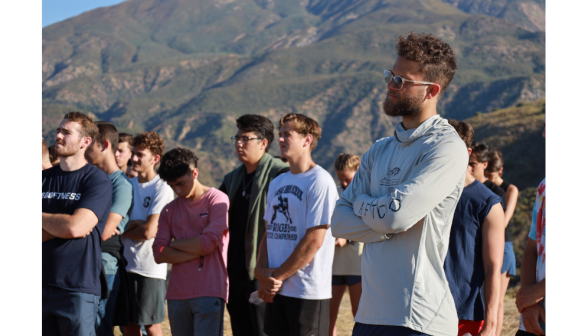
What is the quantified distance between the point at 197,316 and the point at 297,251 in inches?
36.4

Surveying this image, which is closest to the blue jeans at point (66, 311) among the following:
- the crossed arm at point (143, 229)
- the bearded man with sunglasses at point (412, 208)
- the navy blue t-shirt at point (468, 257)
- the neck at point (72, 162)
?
the neck at point (72, 162)

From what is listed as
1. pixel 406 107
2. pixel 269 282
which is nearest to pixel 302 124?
pixel 269 282

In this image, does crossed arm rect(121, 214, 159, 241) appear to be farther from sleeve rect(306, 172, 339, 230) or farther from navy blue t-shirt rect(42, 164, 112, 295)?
sleeve rect(306, 172, 339, 230)

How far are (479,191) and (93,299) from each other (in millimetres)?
2353

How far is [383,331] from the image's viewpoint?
86.4 inches

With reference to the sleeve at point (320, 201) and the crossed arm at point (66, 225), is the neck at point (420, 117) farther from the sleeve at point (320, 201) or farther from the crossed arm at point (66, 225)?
the crossed arm at point (66, 225)

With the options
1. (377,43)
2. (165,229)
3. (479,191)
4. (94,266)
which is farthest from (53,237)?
(377,43)

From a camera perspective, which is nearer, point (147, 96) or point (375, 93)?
point (375, 93)

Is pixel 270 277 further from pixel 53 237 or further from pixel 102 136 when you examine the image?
pixel 102 136

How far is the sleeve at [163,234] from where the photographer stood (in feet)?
13.8

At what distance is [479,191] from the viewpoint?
132 inches

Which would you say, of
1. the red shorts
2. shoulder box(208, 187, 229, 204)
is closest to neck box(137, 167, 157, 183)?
shoulder box(208, 187, 229, 204)

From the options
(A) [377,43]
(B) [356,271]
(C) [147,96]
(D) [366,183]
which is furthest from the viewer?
(A) [377,43]

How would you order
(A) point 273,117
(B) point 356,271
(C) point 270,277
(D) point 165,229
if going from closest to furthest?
1. (C) point 270,277
2. (D) point 165,229
3. (B) point 356,271
4. (A) point 273,117
